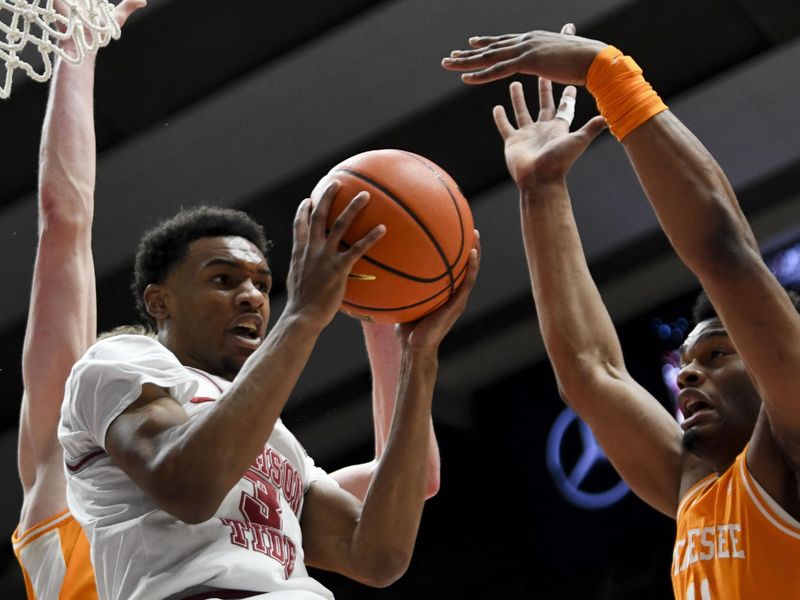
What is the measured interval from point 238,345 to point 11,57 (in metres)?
0.83

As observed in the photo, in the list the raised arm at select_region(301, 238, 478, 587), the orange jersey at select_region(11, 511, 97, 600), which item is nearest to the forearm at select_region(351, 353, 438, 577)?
the raised arm at select_region(301, 238, 478, 587)

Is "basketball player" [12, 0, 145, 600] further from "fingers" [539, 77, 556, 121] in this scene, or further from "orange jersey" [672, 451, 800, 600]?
"orange jersey" [672, 451, 800, 600]

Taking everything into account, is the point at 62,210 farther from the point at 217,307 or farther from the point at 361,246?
the point at 361,246

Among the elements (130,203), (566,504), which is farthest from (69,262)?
(566,504)

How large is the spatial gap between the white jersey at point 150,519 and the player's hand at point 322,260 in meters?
0.25

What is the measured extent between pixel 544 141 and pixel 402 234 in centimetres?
73

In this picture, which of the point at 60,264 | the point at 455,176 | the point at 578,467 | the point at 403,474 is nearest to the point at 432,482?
the point at 403,474

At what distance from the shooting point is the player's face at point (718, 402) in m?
2.48

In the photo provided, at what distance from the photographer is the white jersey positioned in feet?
6.43

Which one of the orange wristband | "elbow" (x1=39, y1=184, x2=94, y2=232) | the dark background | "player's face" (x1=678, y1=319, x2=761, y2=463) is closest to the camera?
the orange wristband

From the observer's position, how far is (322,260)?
2006 millimetres

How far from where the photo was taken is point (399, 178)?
2178mm

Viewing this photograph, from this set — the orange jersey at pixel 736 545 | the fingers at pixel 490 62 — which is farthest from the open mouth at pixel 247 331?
the orange jersey at pixel 736 545

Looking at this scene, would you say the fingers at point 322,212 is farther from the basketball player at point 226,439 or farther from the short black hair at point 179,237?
the short black hair at point 179,237
